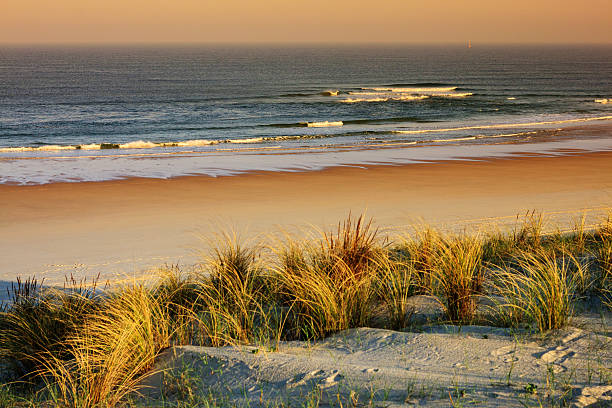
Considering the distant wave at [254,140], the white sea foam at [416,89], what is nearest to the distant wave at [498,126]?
the distant wave at [254,140]

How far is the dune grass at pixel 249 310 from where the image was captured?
4547mm

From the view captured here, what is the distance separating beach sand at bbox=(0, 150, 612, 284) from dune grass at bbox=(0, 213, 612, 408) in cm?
261

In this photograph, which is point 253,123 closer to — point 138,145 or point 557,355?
point 138,145

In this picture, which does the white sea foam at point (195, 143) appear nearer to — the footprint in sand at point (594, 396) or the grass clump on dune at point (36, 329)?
the grass clump on dune at point (36, 329)

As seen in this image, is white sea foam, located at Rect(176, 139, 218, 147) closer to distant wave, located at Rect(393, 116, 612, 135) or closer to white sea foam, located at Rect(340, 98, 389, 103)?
distant wave, located at Rect(393, 116, 612, 135)

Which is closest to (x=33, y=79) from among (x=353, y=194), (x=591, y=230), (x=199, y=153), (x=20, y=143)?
(x=20, y=143)

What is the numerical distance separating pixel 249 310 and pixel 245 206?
846cm

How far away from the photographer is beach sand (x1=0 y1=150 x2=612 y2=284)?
9.99 m

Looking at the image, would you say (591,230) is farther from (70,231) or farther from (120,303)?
(70,231)

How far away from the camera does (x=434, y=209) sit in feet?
42.6

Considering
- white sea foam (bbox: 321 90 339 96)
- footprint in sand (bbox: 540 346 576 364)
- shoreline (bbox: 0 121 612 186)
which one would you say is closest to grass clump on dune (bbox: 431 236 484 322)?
footprint in sand (bbox: 540 346 576 364)

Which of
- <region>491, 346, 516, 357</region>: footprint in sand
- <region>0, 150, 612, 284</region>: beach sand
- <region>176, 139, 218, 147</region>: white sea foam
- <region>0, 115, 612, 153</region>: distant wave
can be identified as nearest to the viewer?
<region>491, 346, 516, 357</region>: footprint in sand

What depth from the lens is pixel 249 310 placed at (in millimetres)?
5449

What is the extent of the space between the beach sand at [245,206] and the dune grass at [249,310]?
8.56ft
